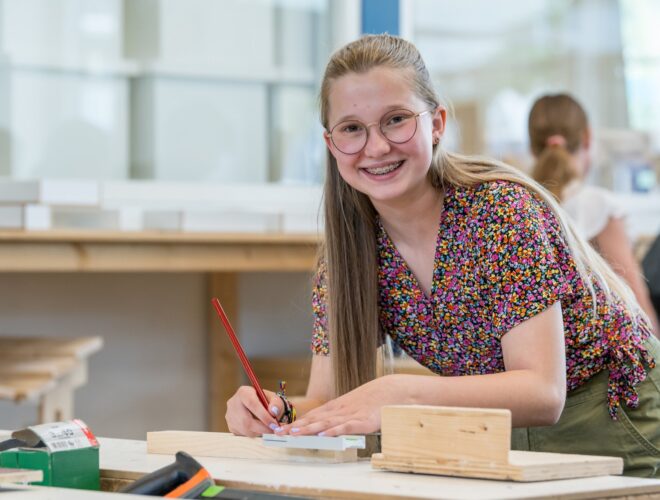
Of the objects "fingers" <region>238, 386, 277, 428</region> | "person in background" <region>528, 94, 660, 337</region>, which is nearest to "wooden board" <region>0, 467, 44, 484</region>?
"fingers" <region>238, 386, 277, 428</region>

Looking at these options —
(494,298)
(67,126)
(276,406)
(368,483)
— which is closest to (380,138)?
(494,298)

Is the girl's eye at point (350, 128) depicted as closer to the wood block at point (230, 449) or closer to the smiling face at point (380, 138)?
the smiling face at point (380, 138)

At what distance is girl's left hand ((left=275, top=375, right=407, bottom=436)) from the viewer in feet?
4.22

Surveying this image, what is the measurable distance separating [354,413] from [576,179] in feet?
5.82

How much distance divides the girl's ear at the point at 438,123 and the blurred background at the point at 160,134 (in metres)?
1.46

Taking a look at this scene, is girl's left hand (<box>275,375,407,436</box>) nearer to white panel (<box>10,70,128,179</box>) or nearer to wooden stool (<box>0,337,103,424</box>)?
wooden stool (<box>0,337,103,424</box>)

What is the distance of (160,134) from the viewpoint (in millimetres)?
3350

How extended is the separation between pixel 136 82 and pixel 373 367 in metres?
1.87

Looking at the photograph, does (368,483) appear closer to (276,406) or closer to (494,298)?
(276,406)

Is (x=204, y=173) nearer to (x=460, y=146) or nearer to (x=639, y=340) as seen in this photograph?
(x=460, y=146)

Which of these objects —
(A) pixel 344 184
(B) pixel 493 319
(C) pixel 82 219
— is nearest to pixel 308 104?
(C) pixel 82 219

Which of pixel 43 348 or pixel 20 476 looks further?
pixel 43 348

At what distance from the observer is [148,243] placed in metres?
2.74

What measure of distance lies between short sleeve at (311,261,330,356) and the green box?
60cm
